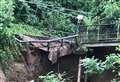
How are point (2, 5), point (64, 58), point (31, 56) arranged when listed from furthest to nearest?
point (64, 58)
point (31, 56)
point (2, 5)

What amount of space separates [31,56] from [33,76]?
891 millimetres

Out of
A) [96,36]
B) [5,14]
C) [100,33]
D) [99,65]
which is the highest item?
[5,14]

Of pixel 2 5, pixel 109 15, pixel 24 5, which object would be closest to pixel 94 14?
pixel 109 15

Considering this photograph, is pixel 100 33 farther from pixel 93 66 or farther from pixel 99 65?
pixel 93 66

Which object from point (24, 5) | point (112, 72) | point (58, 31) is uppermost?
point (24, 5)

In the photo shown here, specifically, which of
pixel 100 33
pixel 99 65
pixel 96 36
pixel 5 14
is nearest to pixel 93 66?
pixel 99 65

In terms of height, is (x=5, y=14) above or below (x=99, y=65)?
above

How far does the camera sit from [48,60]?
17.9m

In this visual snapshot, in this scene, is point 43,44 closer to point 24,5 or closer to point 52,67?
point 52,67

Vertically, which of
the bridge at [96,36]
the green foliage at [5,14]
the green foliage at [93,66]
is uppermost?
the green foliage at [5,14]

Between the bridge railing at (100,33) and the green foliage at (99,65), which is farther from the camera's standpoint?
the bridge railing at (100,33)

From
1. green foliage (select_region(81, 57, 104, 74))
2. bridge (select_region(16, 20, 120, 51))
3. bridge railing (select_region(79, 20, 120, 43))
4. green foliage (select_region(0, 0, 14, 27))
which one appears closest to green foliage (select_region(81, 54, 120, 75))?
green foliage (select_region(81, 57, 104, 74))

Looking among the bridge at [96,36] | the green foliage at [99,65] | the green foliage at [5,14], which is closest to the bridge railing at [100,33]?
the bridge at [96,36]

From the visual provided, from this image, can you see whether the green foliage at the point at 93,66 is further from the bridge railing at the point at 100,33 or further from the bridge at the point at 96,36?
the bridge railing at the point at 100,33
